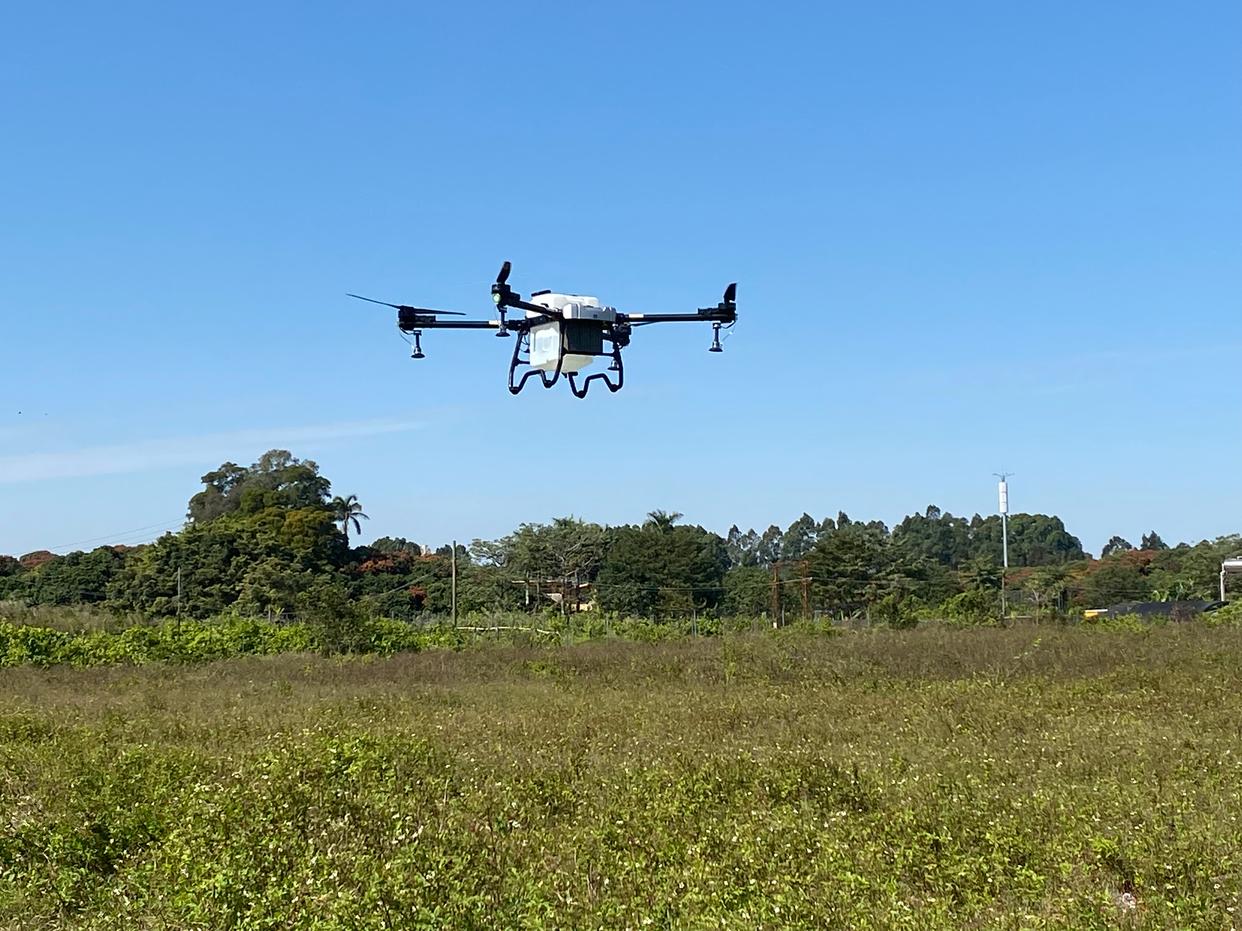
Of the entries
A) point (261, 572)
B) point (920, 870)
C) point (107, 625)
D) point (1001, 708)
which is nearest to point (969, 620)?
point (1001, 708)

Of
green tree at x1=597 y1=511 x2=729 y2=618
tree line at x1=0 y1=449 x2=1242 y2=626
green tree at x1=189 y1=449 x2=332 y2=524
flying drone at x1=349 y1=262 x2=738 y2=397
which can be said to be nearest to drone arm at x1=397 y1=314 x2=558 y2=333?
flying drone at x1=349 y1=262 x2=738 y2=397

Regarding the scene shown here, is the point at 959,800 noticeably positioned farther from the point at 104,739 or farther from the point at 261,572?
the point at 261,572

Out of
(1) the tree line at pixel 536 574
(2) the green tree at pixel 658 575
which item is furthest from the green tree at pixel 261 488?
(2) the green tree at pixel 658 575

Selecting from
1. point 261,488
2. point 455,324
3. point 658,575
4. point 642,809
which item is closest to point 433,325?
point 455,324

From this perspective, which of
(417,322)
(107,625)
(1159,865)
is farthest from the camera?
(107,625)

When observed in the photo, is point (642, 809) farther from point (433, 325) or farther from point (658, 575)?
point (658, 575)

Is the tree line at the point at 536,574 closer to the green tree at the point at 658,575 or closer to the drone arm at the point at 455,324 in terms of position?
the green tree at the point at 658,575

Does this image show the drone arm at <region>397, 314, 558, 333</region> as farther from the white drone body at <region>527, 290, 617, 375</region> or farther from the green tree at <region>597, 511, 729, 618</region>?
the green tree at <region>597, 511, 729, 618</region>

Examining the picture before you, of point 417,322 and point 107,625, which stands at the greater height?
point 417,322
